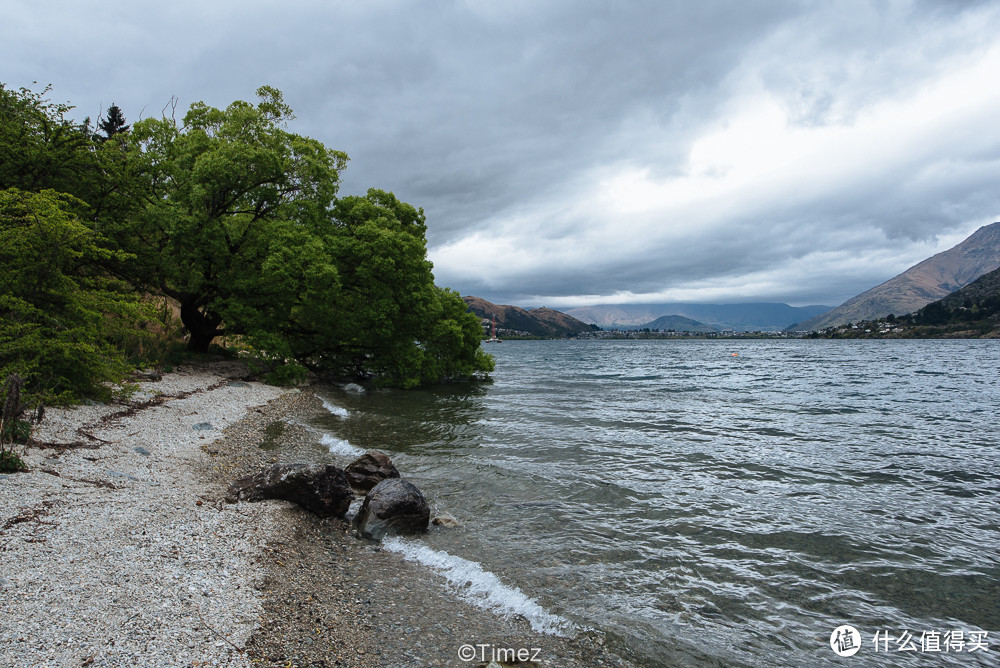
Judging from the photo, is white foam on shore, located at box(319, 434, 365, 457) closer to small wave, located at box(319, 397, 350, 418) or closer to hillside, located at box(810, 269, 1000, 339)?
small wave, located at box(319, 397, 350, 418)

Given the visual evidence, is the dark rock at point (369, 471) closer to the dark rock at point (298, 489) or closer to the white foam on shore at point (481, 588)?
the dark rock at point (298, 489)

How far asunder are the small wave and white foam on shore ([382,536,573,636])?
47.1ft

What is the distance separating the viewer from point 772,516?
10.8 meters

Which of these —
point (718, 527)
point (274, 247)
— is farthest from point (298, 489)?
point (274, 247)

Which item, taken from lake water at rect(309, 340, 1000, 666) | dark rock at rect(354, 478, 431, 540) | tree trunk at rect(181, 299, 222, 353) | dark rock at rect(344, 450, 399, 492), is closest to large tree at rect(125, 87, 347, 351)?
tree trunk at rect(181, 299, 222, 353)

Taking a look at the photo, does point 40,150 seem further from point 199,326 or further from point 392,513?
point 392,513

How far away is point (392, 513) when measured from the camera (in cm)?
946

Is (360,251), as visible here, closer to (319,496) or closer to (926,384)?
(319,496)

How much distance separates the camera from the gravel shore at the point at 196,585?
4.83m

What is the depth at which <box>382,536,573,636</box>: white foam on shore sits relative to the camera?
22.2ft

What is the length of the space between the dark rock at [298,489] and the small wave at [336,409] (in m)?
12.4

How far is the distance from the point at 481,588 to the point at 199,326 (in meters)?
28.7

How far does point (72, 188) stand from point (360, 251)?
1341 cm

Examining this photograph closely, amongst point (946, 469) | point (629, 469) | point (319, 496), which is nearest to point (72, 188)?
point (319, 496)
